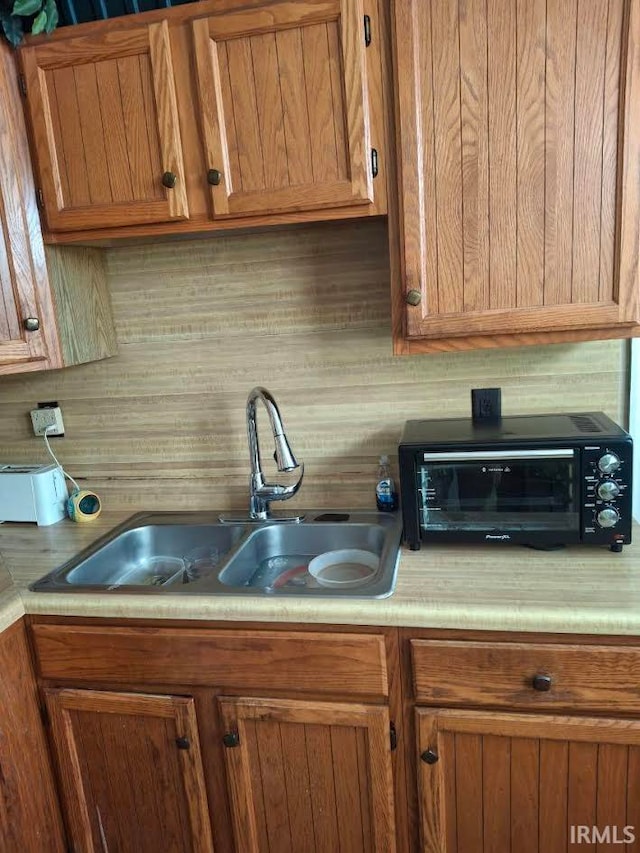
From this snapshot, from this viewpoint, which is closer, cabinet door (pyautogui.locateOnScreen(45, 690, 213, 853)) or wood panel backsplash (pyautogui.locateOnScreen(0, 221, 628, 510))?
cabinet door (pyautogui.locateOnScreen(45, 690, 213, 853))

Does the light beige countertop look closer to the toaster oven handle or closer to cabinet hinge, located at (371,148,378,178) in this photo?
the toaster oven handle

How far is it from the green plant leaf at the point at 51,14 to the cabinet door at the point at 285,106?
356 millimetres

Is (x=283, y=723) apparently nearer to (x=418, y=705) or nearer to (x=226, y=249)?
(x=418, y=705)

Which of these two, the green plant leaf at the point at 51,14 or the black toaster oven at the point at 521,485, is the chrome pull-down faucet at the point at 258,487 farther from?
the green plant leaf at the point at 51,14

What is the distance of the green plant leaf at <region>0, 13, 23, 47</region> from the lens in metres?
1.43

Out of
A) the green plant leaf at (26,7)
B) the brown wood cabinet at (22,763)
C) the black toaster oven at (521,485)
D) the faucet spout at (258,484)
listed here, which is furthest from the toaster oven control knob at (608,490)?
the green plant leaf at (26,7)

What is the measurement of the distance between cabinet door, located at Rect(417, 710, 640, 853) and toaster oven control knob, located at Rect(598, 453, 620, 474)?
49cm

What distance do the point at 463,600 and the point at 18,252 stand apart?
130 cm

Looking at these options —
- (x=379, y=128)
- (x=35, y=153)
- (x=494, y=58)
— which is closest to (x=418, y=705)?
(x=379, y=128)

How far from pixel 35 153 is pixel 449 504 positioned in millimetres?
1290

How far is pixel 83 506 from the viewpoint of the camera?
1.91 metres

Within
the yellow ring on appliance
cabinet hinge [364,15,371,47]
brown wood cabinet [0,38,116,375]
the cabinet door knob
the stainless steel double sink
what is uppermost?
cabinet hinge [364,15,371,47]

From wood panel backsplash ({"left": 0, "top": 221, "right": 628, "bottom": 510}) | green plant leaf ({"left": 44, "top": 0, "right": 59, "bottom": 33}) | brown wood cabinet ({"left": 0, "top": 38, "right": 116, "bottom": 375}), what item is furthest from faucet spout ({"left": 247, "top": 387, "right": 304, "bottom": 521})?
green plant leaf ({"left": 44, "top": 0, "right": 59, "bottom": 33})

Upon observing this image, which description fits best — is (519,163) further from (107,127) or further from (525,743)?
(525,743)
